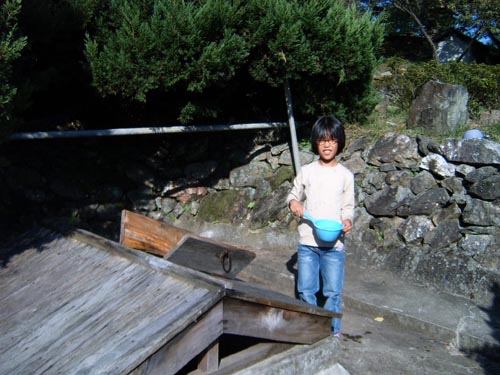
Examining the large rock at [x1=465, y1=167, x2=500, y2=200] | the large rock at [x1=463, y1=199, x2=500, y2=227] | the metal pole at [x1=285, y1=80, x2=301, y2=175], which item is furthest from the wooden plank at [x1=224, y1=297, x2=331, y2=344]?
the metal pole at [x1=285, y1=80, x2=301, y2=175]

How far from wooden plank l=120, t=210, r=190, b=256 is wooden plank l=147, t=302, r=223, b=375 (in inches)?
50.1

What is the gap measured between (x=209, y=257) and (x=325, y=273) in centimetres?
83

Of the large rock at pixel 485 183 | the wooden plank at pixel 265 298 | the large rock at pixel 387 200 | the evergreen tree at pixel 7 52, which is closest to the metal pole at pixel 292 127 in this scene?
the large rock at pixel 387 200

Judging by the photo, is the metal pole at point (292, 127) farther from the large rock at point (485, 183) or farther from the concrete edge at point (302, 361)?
the concrete edge at point (302, 361)

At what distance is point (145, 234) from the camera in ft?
11.4

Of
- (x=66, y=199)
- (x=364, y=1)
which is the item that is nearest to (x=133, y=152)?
(x=66, y=199)

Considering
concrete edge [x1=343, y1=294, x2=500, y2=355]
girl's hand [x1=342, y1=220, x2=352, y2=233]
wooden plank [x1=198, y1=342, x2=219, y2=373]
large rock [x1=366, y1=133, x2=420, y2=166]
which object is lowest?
concrete edge [x1=343, y1=294, x2=500, y2=355]

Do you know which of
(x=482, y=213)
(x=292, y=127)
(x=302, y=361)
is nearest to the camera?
(x=302, y=361)

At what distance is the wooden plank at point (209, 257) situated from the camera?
315 centimetres

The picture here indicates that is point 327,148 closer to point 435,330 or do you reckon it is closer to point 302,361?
point 302,361

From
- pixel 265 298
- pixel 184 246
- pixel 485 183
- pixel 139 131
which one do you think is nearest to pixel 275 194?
pixel 139 131

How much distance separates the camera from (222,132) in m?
6.38

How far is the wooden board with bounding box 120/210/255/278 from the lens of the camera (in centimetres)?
318

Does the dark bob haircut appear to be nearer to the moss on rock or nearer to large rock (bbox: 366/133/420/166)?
large rock (bbox: 366/133/420/166)
